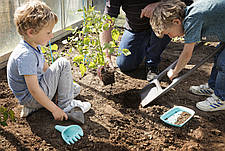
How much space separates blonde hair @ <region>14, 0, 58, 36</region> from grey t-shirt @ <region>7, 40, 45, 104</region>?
0.13 metres

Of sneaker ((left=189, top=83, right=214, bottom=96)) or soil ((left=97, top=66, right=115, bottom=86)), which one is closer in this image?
soil ((left=97, top=66, right=115, bottom=86))

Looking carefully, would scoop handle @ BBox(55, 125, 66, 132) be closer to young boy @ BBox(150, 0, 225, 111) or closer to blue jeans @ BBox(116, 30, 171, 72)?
young boy @ BBox(150, 0, 225, 111)

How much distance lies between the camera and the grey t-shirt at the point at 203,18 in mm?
1798

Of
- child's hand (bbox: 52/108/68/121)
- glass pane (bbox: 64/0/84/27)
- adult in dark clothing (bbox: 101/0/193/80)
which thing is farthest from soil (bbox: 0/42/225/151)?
glass pane (bbox: 64/0/84/27)

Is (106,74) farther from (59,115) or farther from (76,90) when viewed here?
(59,115)

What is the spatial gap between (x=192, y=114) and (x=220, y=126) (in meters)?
0.26

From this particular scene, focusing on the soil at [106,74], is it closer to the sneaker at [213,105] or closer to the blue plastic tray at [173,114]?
the blue plastic tray at [173,114]

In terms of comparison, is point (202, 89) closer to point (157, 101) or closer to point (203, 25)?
point (157, 101)

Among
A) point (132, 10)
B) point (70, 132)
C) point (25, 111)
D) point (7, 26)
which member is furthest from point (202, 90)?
point (7, 26)

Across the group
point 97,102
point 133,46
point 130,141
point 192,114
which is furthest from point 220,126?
point 133,46

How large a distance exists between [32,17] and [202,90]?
6.02 feet

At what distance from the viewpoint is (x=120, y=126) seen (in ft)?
6.07

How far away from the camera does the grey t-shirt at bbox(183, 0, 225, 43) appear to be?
70.8 inches

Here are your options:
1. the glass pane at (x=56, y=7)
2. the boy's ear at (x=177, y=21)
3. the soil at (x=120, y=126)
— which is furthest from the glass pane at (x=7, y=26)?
the boy's ear at (x=177, y=21)
